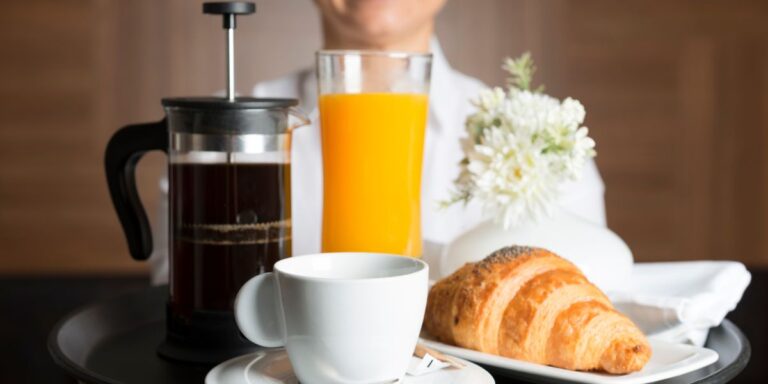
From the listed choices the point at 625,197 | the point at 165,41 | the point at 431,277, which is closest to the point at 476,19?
the point at 625,197

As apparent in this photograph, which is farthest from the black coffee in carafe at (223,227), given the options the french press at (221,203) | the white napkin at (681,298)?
the white napkin at (681,298)

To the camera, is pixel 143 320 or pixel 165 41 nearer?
pixel 143 320

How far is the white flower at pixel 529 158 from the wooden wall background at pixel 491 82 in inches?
78.7

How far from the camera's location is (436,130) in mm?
1880

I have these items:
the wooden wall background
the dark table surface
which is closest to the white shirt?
the dark table surface

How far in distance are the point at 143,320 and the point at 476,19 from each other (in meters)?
2.13

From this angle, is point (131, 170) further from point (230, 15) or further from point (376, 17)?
point (376, 17)

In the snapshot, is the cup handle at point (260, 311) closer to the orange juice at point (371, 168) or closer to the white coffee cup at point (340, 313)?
the white coffee cup at point (340, 313)

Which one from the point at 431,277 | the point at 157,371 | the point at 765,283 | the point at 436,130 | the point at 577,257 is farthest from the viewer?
the point at 436,130

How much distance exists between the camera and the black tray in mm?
804

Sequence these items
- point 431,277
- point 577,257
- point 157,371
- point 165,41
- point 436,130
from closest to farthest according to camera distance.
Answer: point 157,371 < point 577,257 < point 431,277 < point 436,130 < point 165,41

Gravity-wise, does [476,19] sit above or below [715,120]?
above

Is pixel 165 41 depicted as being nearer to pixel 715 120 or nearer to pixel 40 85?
pixel 40 85

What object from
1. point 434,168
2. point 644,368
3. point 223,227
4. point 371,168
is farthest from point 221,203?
point 434,168
